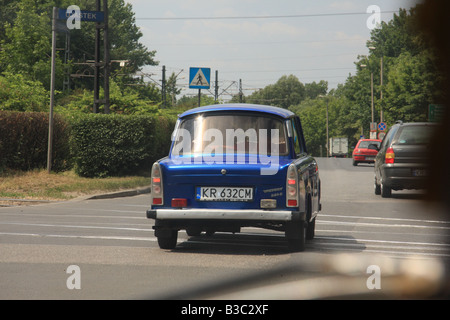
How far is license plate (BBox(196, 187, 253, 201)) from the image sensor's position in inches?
352

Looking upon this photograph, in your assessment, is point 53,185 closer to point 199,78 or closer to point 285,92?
point 199,78

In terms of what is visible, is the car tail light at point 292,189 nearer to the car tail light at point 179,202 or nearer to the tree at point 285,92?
the car tail light at point 179,202

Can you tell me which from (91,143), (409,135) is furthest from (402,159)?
(91,143)

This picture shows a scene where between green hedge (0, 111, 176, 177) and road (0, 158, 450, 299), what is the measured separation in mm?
8017

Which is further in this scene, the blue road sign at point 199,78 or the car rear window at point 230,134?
the blue road sign at point 199,78

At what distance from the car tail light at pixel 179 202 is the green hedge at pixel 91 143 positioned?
16082 mm

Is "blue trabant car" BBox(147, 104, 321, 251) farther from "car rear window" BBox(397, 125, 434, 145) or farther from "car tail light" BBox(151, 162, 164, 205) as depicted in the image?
"car rear window" BBox(397, 125, 434, 145)

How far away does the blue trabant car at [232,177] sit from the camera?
8922 millimetres

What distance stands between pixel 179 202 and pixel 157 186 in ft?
1.24

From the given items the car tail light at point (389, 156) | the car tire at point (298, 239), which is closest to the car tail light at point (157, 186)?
the car tire at point (298, 239)

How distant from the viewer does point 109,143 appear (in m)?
26.1

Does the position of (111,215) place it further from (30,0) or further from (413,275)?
(30,0)

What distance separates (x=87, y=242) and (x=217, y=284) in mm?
3935
